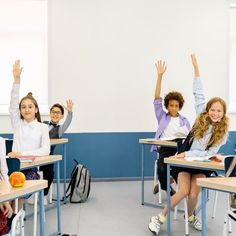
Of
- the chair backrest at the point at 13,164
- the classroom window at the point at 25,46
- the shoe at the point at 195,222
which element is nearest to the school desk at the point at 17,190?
the chair backrest at the point at 13,164

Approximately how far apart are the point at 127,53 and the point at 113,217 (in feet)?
8.42

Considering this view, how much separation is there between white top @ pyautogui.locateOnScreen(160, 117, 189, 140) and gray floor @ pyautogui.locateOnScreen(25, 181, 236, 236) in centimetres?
79

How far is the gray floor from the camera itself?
308 centimetres

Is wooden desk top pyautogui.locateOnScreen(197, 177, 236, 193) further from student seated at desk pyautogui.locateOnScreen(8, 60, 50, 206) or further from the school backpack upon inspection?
the school backpack

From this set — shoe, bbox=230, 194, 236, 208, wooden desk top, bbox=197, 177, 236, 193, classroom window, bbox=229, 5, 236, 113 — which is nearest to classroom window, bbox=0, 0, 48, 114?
classroom window, bbox=229, 5, 236, 113

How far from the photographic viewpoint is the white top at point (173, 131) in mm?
3918

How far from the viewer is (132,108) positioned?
518 centimetres

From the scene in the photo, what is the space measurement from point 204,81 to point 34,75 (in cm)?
252

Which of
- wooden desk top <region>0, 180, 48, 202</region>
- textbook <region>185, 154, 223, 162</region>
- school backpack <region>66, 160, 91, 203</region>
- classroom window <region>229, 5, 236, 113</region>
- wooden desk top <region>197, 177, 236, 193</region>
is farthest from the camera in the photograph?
classroom window <region>229, 5, 236, 113</region>

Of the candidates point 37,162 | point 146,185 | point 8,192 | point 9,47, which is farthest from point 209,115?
point 9,47

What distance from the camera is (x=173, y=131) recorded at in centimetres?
395

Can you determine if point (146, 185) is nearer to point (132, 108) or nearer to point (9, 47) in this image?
point (132, 108)

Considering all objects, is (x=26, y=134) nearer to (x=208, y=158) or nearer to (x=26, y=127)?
(x=26, y=127)

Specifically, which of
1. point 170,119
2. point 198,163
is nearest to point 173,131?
point 170,119
